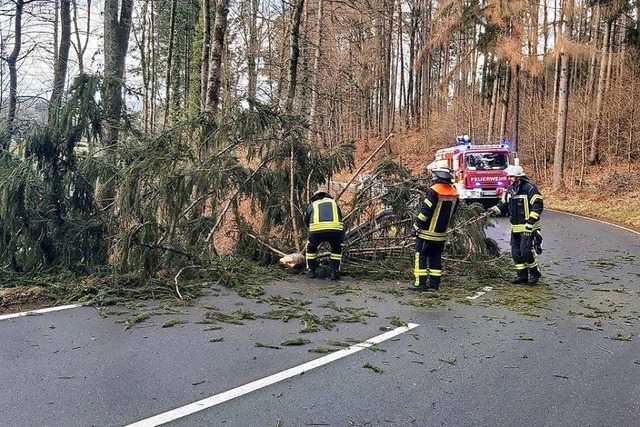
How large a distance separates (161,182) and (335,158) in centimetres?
332

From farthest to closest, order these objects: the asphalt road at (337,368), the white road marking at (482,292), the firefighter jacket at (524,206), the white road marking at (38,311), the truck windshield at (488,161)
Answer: the truck windshield at (488,161) → the firefighter jacket at (524,206) → the white road marking at (482,292) → the white road marking at (38,311) → the asphalt road at (337,368)

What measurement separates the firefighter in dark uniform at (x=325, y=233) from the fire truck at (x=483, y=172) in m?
10.6

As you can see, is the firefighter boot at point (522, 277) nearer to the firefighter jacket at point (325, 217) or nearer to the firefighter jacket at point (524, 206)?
the firefighter jacket at point (524, 206)

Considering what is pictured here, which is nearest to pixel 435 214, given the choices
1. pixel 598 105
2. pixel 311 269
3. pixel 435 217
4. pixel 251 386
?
pixel 435 217

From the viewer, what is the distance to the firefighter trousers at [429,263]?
7438mm

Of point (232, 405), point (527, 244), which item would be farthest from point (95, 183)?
point (527, 244)

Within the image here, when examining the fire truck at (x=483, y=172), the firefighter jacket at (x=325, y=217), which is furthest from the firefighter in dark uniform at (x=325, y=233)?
the fire truck at (x=483, y=172)

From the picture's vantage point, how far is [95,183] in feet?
27.1

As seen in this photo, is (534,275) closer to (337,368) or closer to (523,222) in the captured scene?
(523,222)

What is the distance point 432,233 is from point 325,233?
1.65 m

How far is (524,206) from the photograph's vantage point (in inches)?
322

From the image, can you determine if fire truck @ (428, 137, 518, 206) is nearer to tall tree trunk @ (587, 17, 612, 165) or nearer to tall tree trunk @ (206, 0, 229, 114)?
tall tree trunk @ (206, 0, 229, 114)

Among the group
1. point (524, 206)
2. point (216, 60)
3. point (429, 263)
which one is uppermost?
point (216, 60)

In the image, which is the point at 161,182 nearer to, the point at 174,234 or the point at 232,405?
the point at 174,234
